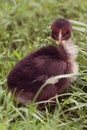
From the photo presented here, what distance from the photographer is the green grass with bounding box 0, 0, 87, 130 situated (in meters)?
4.47

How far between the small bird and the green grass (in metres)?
0.09

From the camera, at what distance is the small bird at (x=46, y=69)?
4.59 m

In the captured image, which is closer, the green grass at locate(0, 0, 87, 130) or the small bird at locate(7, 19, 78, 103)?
the green grass at locate(0, 0, 87, 130)

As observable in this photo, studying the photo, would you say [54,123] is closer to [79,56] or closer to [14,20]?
[79,56]

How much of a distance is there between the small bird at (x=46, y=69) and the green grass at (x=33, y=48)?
3.6 inches

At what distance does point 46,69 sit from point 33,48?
0.93 m

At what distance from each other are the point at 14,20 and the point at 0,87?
6.50 ft

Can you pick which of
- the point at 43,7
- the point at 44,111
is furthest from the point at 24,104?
Result: the point at 43,7

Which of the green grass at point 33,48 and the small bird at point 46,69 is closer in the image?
the green grass at point 33,48

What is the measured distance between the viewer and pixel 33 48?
5.55m

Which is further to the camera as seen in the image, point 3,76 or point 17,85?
point 3,76

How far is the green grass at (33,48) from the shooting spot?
4.47 m

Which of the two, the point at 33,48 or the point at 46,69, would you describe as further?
the point at 33,48

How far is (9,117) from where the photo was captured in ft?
14.7
